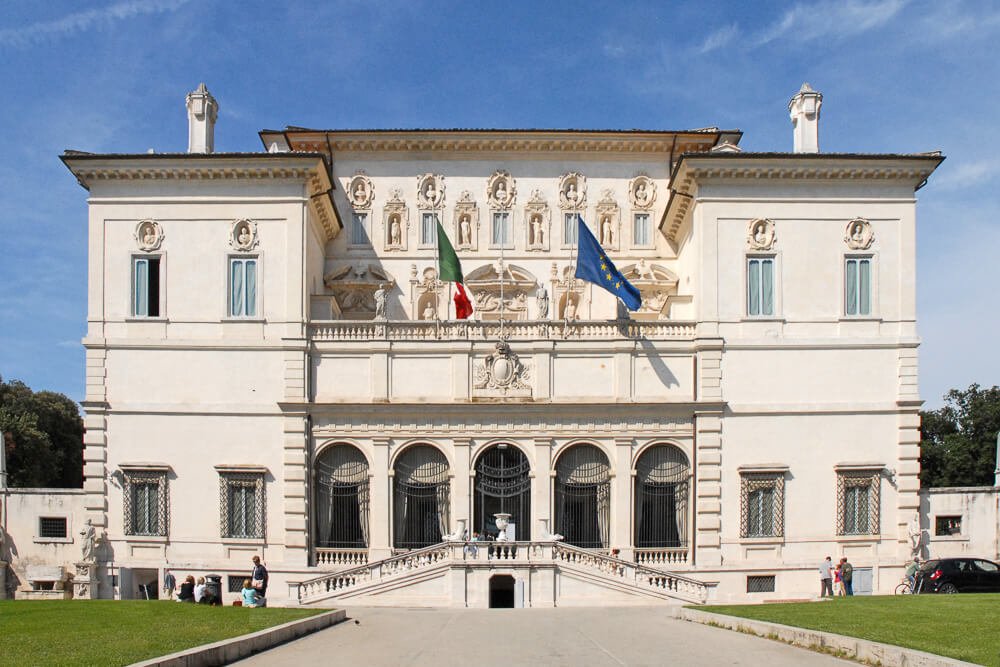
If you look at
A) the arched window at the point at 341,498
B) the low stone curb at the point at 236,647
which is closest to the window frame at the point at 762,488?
the arched window at the point at 341,498

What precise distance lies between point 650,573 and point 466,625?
10160 mm

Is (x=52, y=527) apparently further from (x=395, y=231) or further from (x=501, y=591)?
(x=395, y=231)

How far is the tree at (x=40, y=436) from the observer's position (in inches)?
2414

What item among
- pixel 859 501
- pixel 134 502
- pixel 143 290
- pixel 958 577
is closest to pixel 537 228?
pixel 143 290

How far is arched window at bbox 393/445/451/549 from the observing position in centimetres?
3788

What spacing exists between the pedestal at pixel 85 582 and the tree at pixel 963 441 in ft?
166

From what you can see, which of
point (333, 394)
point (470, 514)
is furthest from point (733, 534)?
point (333, 394)

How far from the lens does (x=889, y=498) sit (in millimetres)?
37281

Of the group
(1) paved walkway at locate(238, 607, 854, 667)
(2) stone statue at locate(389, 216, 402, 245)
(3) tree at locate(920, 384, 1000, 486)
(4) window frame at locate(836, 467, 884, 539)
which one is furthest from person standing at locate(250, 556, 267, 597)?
(3) tree at locate(920, 384, 1000, 486)

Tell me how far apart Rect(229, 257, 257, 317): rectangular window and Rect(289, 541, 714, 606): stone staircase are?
33.5 ft

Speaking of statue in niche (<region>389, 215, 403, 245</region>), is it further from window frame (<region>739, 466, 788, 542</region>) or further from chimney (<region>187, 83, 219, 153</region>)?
window frame (<region>739, 466, 788, 542</region>)

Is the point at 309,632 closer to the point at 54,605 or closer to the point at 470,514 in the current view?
the point at 54,605

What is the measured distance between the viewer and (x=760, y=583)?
1449 inches

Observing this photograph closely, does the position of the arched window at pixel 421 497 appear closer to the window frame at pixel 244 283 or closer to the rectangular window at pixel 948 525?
the window frame at pixel 244 283
